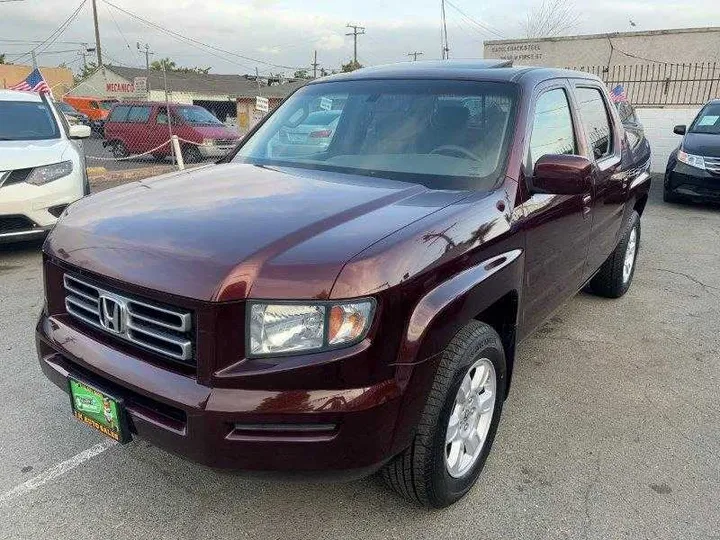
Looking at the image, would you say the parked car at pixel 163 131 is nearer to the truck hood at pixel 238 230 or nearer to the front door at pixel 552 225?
the front door at pixel 552 225

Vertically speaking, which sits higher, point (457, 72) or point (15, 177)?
point (457, 72)

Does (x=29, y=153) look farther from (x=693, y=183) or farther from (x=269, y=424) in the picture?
(x=693, y=183)

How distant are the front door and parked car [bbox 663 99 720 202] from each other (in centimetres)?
696

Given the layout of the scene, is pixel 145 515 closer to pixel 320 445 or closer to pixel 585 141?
pixel 320 445

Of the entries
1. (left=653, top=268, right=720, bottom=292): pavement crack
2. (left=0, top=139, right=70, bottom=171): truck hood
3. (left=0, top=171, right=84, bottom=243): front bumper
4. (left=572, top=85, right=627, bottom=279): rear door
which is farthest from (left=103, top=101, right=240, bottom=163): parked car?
(left=572, top=85, right=627, bottom=279): rear door

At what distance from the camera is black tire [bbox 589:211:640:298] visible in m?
4.87

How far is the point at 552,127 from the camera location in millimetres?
3291

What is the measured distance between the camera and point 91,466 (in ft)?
9.02

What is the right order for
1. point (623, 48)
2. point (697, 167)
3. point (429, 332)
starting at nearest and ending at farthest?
point (429, 332), point (697, 167), point (623, 48)

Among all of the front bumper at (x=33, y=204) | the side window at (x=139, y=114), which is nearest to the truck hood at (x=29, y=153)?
the front bumper at (x=33, y=204)

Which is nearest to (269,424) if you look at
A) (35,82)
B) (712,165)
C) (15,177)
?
(15,177)

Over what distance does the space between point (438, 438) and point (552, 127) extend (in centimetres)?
194

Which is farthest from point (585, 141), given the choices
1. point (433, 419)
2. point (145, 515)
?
point (145, 515)

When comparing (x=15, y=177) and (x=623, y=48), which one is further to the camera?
(x=623, y=48)
